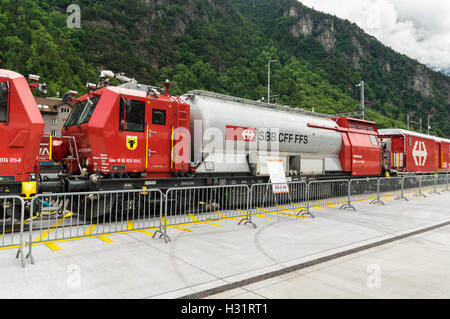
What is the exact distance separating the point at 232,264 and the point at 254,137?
687 centimetres

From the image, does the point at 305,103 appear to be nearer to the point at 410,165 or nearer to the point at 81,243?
the point at 410,165

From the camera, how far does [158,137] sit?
9367 mm

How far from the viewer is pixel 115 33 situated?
10162cm

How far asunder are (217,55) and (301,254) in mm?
106810

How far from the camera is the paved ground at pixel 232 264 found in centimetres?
425

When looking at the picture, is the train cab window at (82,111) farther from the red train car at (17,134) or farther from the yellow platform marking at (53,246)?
the yellow platform marking at (53,246)

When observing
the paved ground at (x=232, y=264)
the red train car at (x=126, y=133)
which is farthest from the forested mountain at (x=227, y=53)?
the paved ground at (x=232, y=264)

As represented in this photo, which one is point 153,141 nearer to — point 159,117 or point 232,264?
point 159,117

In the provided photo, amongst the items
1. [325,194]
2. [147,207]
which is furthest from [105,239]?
[325,194]

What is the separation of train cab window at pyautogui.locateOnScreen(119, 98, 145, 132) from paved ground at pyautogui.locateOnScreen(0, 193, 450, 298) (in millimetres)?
3026

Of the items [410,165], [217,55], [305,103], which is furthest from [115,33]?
[410,165]

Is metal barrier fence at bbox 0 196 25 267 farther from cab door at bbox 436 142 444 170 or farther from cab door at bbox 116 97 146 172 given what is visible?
cab door at bbox 436 142 444 170

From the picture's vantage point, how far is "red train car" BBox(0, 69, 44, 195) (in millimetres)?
6984

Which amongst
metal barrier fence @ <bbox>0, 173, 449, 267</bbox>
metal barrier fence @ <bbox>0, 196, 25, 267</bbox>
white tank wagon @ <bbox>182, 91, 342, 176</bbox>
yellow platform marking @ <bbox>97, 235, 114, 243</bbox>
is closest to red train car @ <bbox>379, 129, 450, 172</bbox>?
metal barrier fence @ <bbox>0, 173, 449, 267</bbox>
